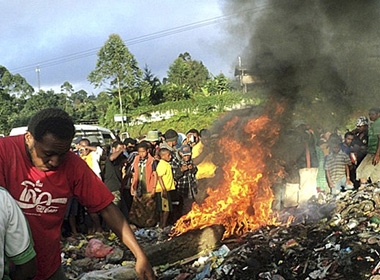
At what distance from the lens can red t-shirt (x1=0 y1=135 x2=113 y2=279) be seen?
298 cm

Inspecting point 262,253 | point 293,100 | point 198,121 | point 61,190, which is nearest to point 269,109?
point 293,100

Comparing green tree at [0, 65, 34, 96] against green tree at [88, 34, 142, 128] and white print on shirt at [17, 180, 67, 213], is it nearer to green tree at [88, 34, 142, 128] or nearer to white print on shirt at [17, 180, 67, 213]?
green tree at [88, 34, 142, 128]

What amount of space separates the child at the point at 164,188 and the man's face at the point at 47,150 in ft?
20.2

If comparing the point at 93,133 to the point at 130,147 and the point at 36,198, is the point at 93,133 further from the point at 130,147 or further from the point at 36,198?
the point at 36,198

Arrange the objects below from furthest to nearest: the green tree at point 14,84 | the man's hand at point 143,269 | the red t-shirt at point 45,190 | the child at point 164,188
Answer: the green tree at point 14,84
the child at point 164,188
the man's hand at point 143,269
the red t-shirt at point 45,190

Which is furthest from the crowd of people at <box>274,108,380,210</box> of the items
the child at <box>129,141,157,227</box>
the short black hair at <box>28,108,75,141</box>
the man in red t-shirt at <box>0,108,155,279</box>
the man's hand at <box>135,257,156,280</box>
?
the short black hair at <box>28,108,75,141</box>

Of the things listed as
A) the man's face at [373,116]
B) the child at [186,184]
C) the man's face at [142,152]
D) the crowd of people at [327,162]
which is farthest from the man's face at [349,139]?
the man's face at [142,152]

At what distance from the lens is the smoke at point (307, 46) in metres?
9.68

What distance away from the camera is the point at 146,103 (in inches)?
1336

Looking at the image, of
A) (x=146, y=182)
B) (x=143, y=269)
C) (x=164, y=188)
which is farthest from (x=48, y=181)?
(x=146, y=182)

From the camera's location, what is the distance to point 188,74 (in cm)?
3841

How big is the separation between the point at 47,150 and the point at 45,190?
299 millimetres

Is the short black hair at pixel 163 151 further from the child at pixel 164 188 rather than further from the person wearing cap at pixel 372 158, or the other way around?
the person wearing cap at pixel 372 158

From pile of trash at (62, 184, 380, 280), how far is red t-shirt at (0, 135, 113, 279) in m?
1.45
